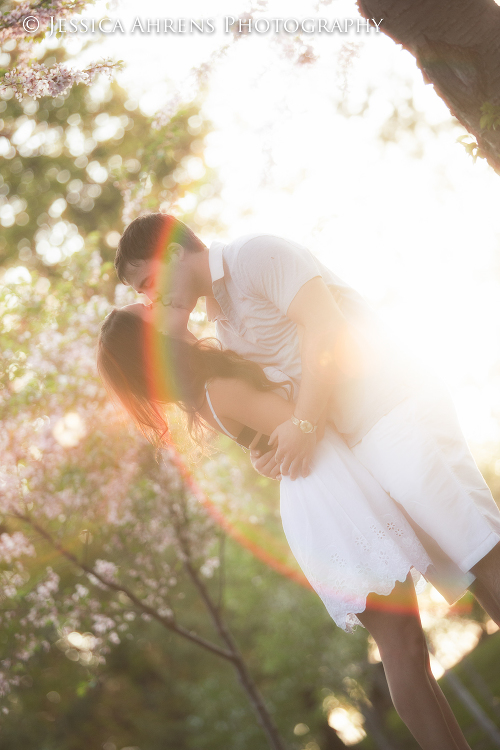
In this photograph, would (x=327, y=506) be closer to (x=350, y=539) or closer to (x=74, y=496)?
(x=350, y=539)

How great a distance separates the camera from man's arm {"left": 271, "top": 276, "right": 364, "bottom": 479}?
2.08m

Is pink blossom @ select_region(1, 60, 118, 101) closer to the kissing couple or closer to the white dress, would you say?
the kissing couple

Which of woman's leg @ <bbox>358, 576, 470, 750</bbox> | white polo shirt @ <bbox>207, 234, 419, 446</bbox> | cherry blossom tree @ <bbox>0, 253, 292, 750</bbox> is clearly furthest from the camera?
cherry blossom tree @ <bbox>0, 253, 292, 750</bbox>

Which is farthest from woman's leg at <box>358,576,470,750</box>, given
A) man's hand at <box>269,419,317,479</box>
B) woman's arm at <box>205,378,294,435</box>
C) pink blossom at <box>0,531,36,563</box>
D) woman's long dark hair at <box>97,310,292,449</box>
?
pink blossom at <box>0,531,36,563</box>

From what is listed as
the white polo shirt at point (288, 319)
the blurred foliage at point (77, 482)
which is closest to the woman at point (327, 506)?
the white polo shirt at point (288, 319)

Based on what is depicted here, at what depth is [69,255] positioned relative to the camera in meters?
7.20

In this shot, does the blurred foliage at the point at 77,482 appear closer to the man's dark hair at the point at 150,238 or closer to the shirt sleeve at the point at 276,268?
the man's dark hair at the point at 150,238

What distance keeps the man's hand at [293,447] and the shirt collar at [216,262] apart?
2.10 feet

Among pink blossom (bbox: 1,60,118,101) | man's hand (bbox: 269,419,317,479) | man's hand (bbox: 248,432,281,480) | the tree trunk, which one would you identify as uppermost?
pink blossom (bbox: 1,60,118,101)

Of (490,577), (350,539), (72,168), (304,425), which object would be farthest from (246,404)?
(72,168)

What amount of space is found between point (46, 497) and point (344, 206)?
5529mm

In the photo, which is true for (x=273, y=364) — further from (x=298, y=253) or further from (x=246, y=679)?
(x=246, y=679)

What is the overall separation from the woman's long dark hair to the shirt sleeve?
1.08ft

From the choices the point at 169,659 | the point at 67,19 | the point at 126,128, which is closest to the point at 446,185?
the point at 126,128
